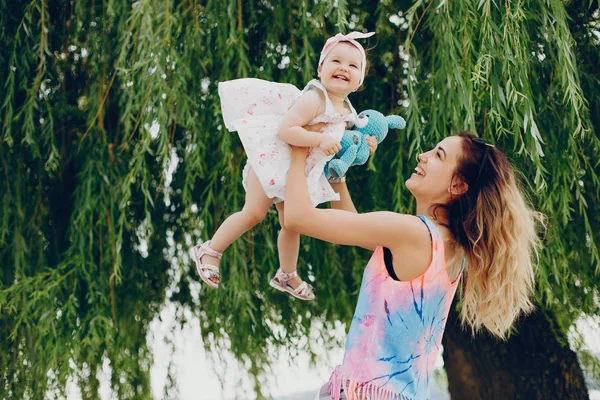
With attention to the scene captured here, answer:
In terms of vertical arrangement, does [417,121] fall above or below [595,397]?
above

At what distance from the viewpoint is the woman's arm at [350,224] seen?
1.66m

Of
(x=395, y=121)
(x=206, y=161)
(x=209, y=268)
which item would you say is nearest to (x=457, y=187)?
(x=395, y=121)

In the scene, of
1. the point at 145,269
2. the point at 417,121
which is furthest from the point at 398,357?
the point at 145,269

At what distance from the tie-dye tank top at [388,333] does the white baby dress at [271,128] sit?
0.21 metres

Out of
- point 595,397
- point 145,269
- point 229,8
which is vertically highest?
point 229,8

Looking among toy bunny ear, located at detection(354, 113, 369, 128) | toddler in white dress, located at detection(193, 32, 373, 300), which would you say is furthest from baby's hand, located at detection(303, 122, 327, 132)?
toy bunny ear, located at detection(354, 113, 369, 128)

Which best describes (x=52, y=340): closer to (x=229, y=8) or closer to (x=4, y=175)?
(x=4, y=175)

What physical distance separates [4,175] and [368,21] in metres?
1.52

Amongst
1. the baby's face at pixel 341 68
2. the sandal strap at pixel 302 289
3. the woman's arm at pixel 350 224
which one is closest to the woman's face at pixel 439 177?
the woman's arm at pixel 350 224

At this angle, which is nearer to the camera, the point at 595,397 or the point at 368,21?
the point at 368,21

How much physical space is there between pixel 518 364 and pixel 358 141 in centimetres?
242

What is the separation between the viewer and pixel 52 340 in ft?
10.9

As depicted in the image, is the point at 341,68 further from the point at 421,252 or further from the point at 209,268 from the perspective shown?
the point at 209,268

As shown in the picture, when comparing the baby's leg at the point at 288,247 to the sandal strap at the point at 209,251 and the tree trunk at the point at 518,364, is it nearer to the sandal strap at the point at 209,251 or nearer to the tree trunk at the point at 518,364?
the sandal strap at the point at 209,251
